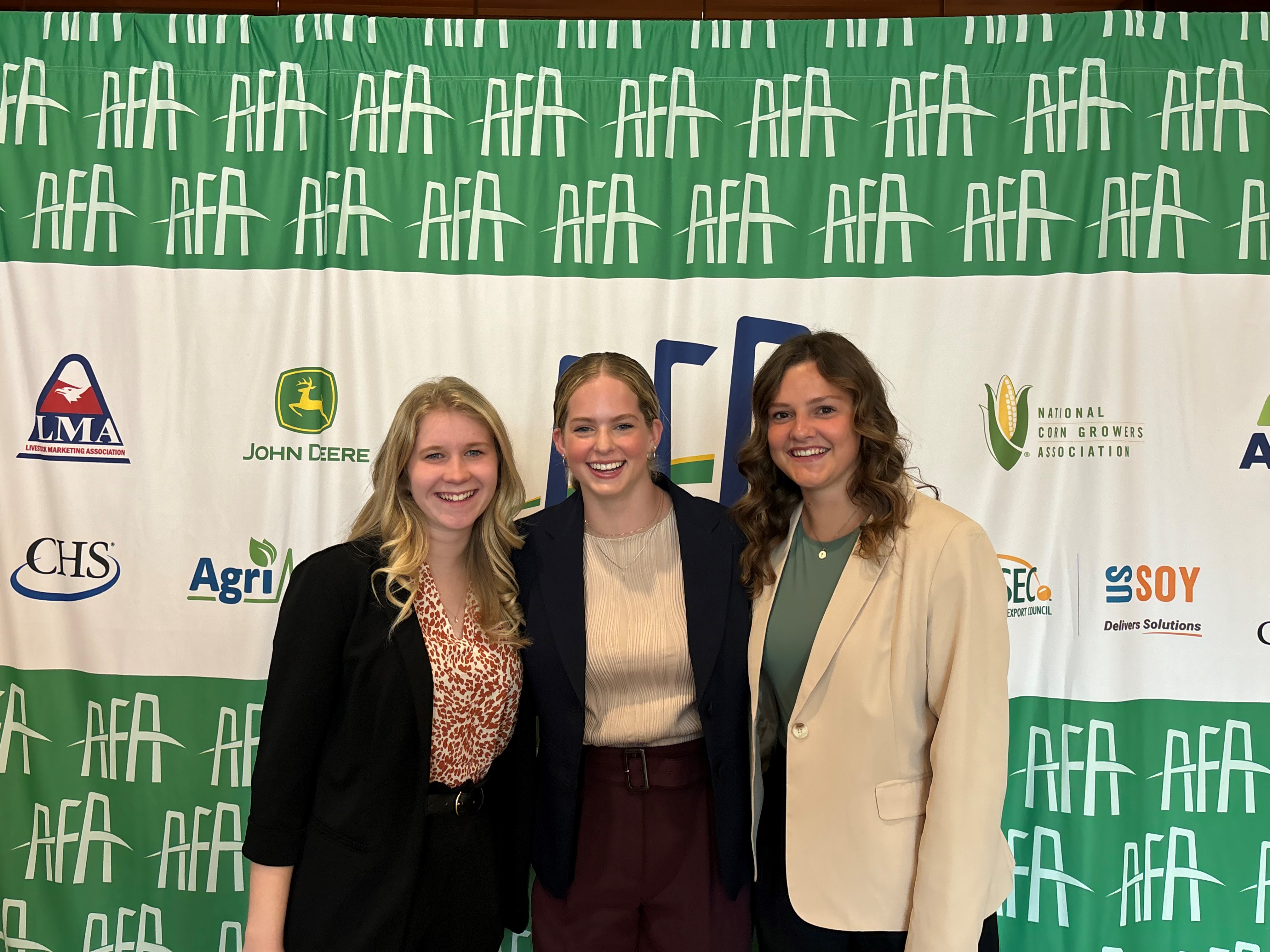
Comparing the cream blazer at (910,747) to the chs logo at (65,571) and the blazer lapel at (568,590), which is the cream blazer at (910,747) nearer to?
the blazer lapel at (568,590)

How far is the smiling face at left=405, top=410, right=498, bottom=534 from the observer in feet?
5.47

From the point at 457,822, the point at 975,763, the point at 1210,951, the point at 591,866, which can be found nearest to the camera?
the point at 975,763

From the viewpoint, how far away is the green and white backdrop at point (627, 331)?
2.53 meters

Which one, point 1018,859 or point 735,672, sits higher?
point 735,672

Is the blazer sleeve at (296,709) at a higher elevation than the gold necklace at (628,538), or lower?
lower

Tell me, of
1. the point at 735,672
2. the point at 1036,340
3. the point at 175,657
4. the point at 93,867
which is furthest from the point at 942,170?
Answer: the point at 93,867

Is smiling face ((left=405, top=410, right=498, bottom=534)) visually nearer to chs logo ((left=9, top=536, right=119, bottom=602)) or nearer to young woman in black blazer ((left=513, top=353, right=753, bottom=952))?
young woman in black blazer ((left=513, top=353, right=753, bottom=952))

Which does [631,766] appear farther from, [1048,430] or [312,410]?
[1048,430]

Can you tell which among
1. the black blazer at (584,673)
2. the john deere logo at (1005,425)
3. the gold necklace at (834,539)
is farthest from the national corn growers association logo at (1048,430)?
the black blazer at (584,673)

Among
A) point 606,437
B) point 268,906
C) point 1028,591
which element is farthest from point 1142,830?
point 268,906

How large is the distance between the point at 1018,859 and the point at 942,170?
225cm

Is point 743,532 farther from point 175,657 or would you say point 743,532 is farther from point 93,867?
point 93,867

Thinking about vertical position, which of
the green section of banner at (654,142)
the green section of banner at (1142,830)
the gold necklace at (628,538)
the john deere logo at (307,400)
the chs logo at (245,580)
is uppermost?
the green section of banner at (654,142)

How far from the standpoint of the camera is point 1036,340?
255cm
